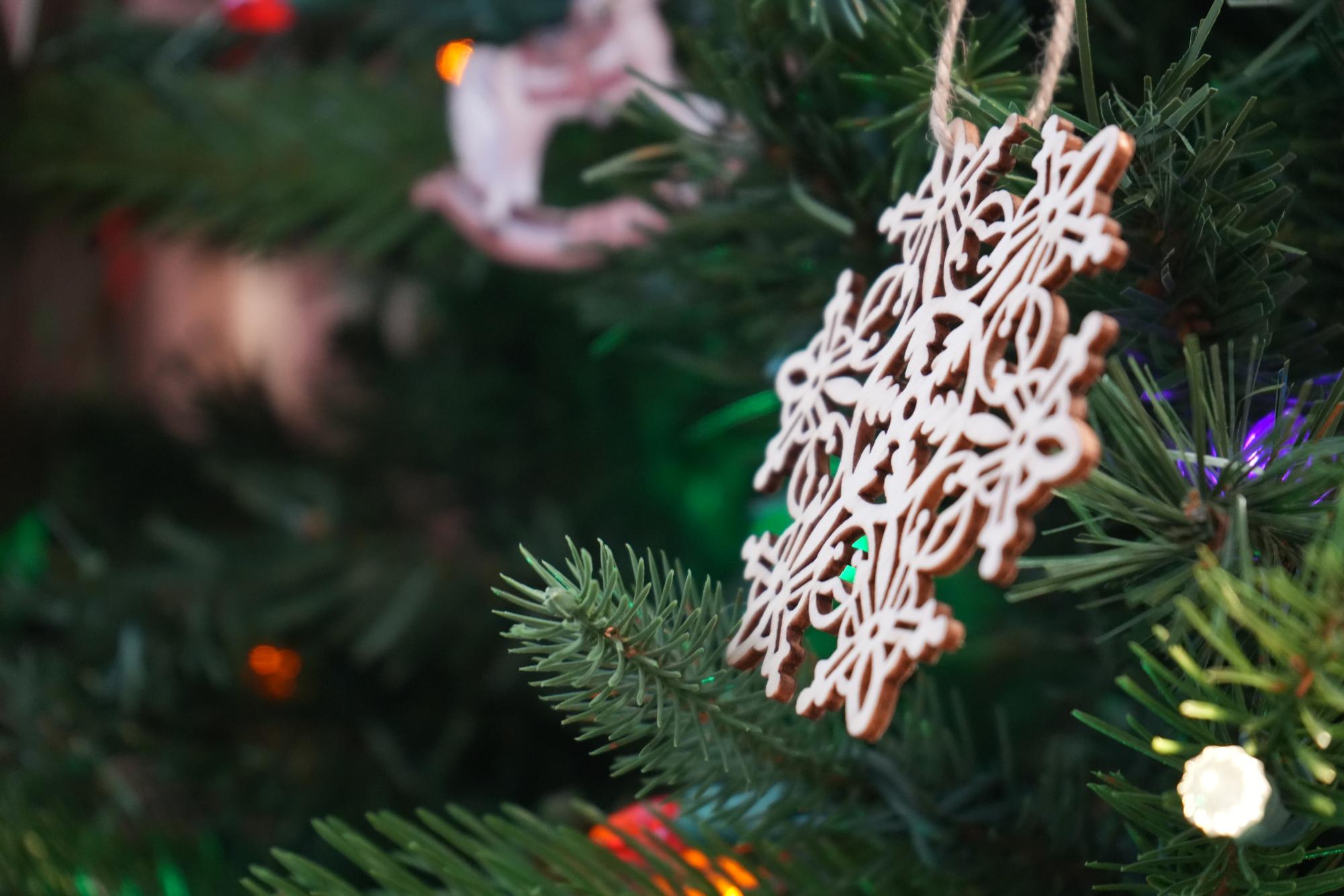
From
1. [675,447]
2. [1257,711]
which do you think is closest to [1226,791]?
[1257,711]

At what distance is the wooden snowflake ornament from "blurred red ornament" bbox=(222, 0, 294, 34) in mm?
434

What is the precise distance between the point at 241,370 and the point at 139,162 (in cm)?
17

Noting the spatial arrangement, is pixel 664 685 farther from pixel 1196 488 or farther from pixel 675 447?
pixel 675 447

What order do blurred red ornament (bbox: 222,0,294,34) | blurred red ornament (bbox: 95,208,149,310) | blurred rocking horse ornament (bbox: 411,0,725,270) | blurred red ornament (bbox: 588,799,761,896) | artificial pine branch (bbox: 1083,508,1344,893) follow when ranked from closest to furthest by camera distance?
artificial pine branch (bbox: 1083,508,1344,893) < blurred red ornament (bbox: 588,799,761,896) < blurred rocking horse ornament (bbox: 411,0,725,270) < blurred red ornament (bbox: 222,0,294,34) < blurred red ornament (bbox: 95,208,149,310)

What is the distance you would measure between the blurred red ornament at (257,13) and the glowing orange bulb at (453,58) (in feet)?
0.33

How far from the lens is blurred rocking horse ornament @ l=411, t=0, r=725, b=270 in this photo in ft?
1.59

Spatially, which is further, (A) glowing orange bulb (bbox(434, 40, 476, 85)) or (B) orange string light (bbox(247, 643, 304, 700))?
(B) orange string light (bbox(247, 643, 304, 700))

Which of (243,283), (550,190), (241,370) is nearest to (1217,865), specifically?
(550,190)

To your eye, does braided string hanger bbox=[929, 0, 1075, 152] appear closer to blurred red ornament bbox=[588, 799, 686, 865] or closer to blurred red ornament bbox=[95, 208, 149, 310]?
blurred red ornament bbox=[588, 799, 686, 865]

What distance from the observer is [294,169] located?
2.12 feet

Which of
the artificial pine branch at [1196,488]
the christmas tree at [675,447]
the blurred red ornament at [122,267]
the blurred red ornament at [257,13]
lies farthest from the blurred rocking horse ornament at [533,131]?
the blurred red ornament at [122,267]

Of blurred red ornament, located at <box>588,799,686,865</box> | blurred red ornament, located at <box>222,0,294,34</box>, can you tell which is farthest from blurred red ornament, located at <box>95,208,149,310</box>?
blurred red ornament, located at <box>588,799,686,865</box>

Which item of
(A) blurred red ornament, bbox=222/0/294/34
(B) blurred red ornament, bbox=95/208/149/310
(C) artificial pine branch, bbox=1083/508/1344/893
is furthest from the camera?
(B) blurred red ornament, bbox=95/208/149/310

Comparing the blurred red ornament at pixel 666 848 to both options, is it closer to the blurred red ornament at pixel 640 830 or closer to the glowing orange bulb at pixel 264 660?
the blurred red ornament at pixel 640 830
